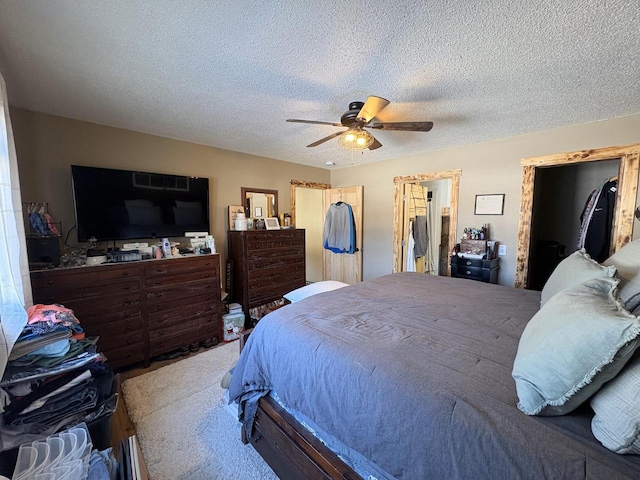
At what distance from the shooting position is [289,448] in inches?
53.0

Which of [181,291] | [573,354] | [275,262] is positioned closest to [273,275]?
[275,262]

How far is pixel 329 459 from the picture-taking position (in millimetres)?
1172

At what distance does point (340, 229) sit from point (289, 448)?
3.58 m

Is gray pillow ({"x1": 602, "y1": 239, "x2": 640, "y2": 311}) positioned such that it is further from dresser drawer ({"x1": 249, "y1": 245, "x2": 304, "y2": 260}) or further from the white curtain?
dresser drawer ({"x1": 249, "y1": 245, "x2": 304, "y2": 260})

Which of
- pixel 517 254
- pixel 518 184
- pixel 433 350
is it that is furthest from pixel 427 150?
pixel 433 350

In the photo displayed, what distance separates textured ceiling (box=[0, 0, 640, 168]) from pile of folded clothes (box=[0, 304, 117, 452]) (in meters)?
1.53

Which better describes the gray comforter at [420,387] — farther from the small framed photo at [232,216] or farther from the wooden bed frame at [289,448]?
the small framed photo at [232,216]

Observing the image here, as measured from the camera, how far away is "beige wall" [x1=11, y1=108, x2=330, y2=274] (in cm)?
229

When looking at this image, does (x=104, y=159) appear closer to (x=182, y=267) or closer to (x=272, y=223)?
(x=182, y=267)

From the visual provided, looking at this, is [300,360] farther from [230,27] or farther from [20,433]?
[230,27]

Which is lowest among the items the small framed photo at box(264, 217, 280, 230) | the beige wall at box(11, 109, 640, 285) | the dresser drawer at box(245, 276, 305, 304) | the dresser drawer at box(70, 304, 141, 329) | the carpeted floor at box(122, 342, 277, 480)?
the carpeted floor at box(122, 342, 277, 480)

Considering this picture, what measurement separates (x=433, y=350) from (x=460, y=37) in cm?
163

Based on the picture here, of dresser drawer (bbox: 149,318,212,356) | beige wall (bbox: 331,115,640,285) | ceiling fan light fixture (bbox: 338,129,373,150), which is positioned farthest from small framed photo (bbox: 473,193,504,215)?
dresser drawer (bbox: 149,318,212,356)

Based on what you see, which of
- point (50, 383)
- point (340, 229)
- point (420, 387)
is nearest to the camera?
point (420, 387)
